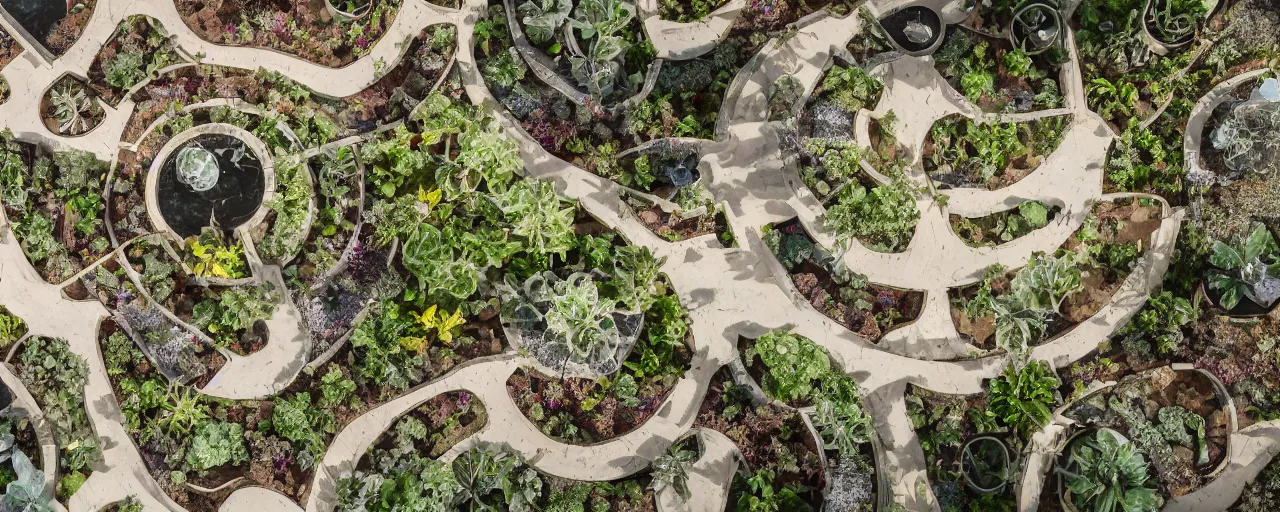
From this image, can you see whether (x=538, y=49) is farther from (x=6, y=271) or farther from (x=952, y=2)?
(x=6, y=271)

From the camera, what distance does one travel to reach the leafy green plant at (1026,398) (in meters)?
5.07

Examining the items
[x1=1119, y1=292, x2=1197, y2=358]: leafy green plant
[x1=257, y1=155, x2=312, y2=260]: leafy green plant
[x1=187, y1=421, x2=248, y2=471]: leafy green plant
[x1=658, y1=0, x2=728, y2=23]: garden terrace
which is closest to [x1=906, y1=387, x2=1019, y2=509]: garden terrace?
[x1=1119, y1=292, x2=1197, y2=358]: leafy green plant

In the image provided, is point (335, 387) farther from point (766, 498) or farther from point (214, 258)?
point (766, 498)

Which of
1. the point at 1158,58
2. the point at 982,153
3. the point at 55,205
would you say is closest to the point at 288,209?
the point at 55,205

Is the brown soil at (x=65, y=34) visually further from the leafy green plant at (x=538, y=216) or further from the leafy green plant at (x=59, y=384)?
the leafy green plant at (x=538, y=216)

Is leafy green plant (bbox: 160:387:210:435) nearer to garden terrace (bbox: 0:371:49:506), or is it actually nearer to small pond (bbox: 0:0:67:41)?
garden terrace (bbox: 0:371:49:506)

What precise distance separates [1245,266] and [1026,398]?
167cm

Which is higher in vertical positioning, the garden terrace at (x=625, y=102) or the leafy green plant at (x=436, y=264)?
the garden terrace at (x=625, y=102)

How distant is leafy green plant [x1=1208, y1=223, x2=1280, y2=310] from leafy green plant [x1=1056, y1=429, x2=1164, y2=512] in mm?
1221

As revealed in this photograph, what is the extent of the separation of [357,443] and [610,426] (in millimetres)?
1783

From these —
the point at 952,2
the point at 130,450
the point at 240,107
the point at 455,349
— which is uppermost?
the point at 952,2

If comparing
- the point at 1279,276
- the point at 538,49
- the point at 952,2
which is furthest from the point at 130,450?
the point at 1279,276

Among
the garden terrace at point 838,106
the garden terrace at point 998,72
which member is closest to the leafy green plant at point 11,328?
the garden terrace at point 838,106

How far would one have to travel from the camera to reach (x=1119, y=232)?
5352 mm
